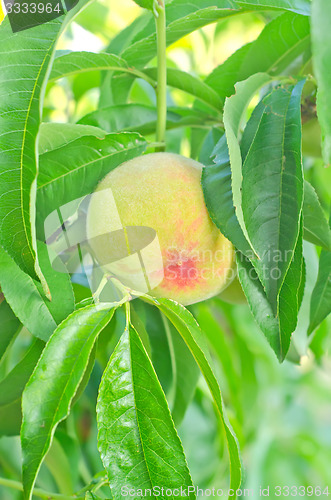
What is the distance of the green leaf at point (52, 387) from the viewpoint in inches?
17.3

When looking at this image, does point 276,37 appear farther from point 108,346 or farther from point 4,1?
point 108,346

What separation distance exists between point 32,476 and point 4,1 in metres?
0.42

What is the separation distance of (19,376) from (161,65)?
1.31ft

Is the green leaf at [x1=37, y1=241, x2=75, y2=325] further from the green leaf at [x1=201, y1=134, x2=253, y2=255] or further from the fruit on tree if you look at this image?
the green leaf at [x1=201, y1=134, x2=253, y2=255]

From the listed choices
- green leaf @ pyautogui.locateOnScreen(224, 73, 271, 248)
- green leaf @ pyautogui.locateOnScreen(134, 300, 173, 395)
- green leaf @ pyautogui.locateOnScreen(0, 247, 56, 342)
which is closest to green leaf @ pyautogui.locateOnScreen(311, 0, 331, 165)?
green leaf @ pyautogui.locateOnScreen(224, 73, 271, 248)

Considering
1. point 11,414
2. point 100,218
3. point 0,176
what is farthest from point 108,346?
point 0,176

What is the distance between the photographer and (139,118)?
74 centimetres

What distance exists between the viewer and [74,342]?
47 centimetres

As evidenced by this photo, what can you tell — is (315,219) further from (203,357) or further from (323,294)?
(203,357)

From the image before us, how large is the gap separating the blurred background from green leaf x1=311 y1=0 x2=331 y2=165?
0.36 m

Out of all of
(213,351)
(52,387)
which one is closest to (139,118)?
(52,387)

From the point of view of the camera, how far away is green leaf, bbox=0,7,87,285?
1.44 feet

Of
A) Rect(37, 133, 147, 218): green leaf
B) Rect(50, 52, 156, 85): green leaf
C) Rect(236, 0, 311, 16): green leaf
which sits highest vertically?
Rect(236, 0, 311, 16): green leaf

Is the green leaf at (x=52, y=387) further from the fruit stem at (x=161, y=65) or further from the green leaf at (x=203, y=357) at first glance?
the fruit stem at (x=161, y=65)
